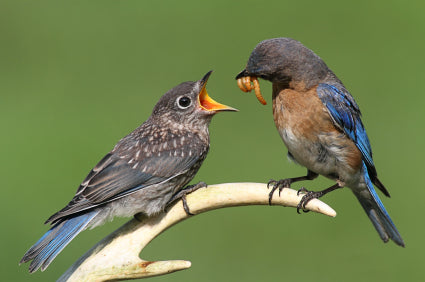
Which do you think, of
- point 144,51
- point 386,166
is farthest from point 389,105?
point 144,51

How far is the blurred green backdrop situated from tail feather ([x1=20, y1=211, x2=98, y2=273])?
2.71 meters

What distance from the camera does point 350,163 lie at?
5.46 m

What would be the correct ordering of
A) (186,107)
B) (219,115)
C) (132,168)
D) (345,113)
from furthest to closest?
1. (219,115)
2. (186,107)
3. (345,113)
4. (132,168)

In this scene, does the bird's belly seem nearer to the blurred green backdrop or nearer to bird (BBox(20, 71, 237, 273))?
bird (BBox(20, 71, 237, 273))

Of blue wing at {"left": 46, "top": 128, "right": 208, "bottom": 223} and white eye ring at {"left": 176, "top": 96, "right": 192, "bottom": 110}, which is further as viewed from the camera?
white eye ring at {"left": 176, "top": 96, "right": 192, "bottom": 110}

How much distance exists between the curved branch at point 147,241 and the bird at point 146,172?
523 mm

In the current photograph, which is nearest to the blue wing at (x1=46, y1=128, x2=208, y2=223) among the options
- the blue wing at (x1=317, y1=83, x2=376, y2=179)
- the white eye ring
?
the white eye ring

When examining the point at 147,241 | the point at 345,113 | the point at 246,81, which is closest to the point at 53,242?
the point at 147,241

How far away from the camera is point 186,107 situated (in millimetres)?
5801

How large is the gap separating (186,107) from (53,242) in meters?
1.64

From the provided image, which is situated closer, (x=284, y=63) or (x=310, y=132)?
(x=284, y=63)

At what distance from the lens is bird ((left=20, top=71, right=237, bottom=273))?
4.71 metres

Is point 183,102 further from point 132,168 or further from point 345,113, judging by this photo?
point 345,113

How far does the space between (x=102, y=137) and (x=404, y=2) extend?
4.90 metres
